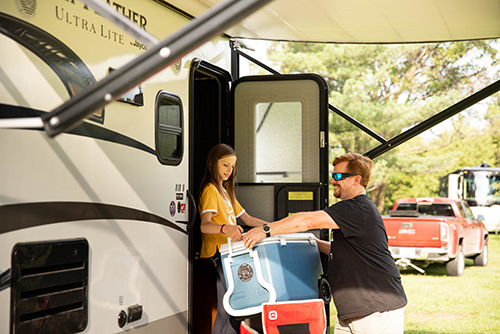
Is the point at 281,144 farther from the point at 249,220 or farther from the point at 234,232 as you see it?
the point at 234,232

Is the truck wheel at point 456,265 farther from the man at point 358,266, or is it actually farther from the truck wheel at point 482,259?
the man at point 358,266

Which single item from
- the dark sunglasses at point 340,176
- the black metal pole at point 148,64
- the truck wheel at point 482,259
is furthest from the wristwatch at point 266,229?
the truck wheel at point 482,259

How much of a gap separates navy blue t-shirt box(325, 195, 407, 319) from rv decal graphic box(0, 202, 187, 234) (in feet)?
4.17

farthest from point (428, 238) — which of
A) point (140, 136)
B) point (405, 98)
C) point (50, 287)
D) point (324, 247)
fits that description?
Result: point (405, 98)

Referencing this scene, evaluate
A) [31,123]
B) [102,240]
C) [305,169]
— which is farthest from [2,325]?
[305,169]

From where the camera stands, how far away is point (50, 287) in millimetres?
2832

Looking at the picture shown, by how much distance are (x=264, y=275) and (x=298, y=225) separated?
0.38 m

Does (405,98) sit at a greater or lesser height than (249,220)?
greater

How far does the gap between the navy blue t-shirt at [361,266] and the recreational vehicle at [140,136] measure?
46.2 inches

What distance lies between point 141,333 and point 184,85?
1791mm

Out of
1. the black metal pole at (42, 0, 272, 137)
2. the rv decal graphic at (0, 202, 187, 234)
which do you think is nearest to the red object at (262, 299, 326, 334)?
the rv decal graphic at (0, 202, 187, 234)

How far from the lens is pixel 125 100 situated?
350 cm

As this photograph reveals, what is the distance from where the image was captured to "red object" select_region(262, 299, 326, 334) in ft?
11.2

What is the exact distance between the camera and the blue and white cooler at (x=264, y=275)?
11.7 feet
